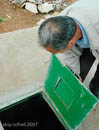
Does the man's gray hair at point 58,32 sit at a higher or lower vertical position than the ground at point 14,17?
higher

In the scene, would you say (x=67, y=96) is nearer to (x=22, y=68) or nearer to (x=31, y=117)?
(x=31, y=117)

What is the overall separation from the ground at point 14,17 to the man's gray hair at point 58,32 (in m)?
2.12

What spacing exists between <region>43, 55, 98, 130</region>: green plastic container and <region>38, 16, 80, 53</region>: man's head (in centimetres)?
34

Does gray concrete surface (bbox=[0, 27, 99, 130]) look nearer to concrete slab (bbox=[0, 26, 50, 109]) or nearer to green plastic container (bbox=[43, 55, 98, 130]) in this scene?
concrete slab (bbox=[0, 26, 50, 109])

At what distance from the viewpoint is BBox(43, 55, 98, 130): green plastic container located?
1.45 m

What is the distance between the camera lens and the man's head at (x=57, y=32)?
3.84 feet

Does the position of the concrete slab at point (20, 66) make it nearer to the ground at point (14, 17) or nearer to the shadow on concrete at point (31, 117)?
the shadow on concrete at point (31, 117)

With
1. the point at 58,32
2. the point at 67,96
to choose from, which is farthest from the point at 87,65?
the point at 58,32

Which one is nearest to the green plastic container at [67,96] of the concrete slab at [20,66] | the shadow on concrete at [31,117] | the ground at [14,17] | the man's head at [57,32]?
the shadow on concrete at [31,117]

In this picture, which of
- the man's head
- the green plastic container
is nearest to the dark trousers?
the green plastic container

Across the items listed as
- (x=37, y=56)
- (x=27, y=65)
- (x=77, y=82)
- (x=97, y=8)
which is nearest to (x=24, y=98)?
(x=27, y=65)

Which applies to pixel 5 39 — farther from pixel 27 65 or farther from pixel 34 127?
pixel 34 127

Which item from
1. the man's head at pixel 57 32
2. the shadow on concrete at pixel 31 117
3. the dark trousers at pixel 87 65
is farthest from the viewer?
the shadow on concrete at pixel 31 117

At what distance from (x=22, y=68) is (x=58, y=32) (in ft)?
3.69
